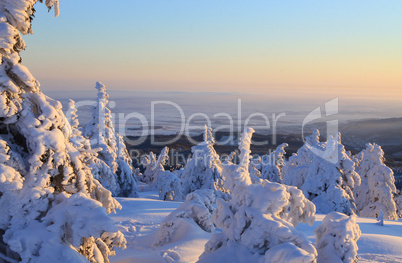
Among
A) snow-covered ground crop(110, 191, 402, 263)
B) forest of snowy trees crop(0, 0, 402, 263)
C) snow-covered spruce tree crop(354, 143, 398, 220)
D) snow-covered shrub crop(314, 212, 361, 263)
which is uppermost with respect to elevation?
forest of snowy trees crop(0, 0, 402, 263)

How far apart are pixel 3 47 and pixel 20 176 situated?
2.06m

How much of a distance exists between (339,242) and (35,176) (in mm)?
5501

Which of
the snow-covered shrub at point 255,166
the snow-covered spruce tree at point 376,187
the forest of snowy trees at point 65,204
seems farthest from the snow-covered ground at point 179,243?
the snow-covered shrub at point 255,166

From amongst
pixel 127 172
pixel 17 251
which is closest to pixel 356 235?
pixel 17 251

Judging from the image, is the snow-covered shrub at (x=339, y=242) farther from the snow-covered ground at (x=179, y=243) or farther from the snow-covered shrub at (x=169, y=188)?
the snow-covered shrub at (x=169, y=188)

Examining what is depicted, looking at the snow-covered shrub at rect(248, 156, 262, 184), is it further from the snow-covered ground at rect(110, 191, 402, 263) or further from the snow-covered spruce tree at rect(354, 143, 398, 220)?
the snow-covered ground at rect(110, 191, 402, 263)

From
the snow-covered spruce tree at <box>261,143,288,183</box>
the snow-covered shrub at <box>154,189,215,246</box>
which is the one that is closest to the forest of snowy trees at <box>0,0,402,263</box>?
the snow-covered shrub at <box>154,189,215,246</box>

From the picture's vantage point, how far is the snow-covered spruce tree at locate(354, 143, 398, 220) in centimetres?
3228

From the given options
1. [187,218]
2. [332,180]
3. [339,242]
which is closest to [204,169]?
[332,180]

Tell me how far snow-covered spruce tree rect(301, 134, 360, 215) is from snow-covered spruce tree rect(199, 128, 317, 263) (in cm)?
1843

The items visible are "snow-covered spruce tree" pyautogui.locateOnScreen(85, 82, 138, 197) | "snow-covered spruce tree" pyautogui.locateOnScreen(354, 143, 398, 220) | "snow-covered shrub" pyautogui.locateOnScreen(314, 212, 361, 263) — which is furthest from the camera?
"snow-covered spruce tree" pyautogui.locateOnScreen(354, 143, 398, 220)

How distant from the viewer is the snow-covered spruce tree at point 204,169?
1128 inches

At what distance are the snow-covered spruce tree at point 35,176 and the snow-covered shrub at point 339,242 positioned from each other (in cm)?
391

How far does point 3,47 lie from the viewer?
17.5 ft
